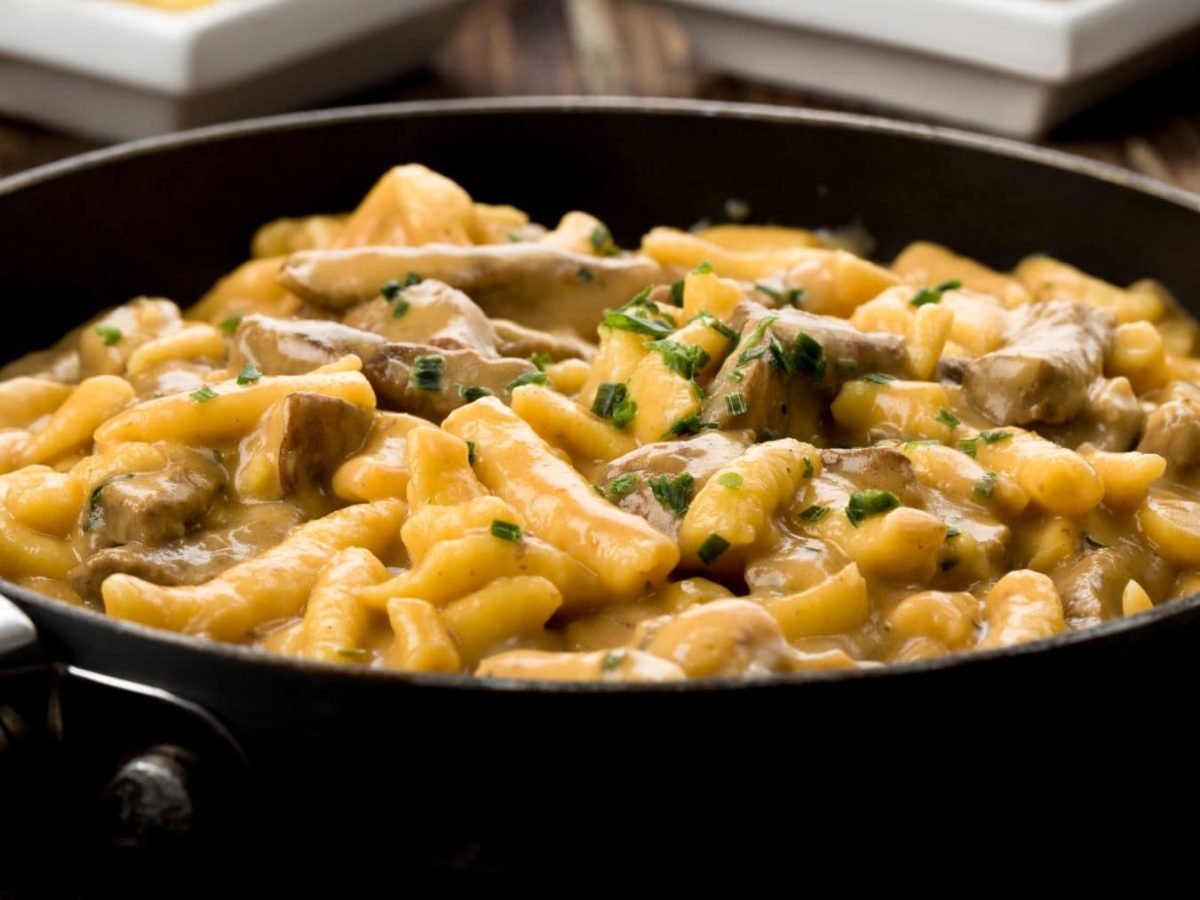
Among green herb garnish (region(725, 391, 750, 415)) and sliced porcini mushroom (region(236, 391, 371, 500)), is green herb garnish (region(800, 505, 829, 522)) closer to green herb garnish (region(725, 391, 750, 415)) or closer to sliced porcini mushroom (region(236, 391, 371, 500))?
green herb garnish (region(725, 391, 750, 415))

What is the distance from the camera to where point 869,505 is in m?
2.95

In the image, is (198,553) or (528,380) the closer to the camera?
(198,553)

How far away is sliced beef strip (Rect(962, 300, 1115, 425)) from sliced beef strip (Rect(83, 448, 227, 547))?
1.51 m

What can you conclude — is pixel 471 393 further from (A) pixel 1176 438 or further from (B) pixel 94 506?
(A) pixel 1176 438

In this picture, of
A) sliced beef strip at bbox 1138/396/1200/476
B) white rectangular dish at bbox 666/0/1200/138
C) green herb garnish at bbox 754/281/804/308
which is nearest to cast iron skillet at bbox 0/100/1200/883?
sliced beef strip at bbox 1138/396/1200/476

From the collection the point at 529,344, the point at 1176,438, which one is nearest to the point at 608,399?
the point at 529,344

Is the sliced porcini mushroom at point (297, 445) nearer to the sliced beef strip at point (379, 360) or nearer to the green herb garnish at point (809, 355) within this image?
the sliced beef strip at point (379, 360)

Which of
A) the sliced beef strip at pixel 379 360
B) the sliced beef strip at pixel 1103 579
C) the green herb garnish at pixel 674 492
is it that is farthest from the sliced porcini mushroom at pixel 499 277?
the sliced beef strip at pixel 1103 579

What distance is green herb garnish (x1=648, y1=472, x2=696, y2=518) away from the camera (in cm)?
300

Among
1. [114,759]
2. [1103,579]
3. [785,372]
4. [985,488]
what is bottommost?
[114,759]

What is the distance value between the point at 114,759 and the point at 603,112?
9.09 ft

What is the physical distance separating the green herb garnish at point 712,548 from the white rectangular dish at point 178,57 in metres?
3.51

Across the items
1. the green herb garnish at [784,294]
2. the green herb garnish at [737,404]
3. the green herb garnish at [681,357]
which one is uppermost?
the green herb garnish at [681,357]

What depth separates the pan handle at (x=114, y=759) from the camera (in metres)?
2.40
